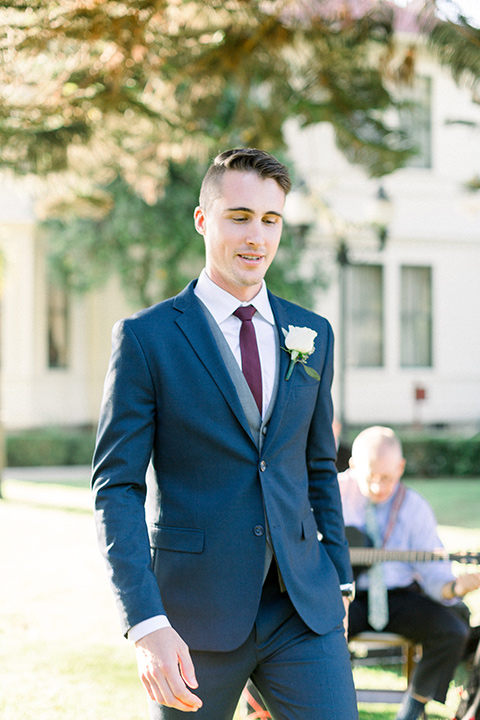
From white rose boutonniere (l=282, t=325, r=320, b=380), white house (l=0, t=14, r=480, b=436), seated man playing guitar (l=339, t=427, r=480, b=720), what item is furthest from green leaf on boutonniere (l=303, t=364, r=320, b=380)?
white house (l=0, t=14, r=480, b=436)

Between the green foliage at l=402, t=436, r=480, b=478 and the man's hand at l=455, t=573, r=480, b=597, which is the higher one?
the man's hand at l=455, t=573, r=480, b=597

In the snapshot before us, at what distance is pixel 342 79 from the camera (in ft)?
17.3

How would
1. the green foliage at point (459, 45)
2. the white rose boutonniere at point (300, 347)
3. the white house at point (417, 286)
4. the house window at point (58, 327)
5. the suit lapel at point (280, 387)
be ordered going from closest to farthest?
1. the suit lapel at point (280, 387)
2. the white rose boutonniere at point (300, 347)
3. the green foliage at point (459, 45)
4. the house window at point (58, 327)
5. the white house at point (417, 286)

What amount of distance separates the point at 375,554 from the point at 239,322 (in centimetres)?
241

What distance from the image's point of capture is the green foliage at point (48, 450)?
60.5 ft

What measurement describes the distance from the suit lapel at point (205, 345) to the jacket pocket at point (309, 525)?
36 cm

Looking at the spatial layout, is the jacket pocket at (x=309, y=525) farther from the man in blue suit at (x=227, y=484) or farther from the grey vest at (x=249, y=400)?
the grey vest at (x=249, y=400)

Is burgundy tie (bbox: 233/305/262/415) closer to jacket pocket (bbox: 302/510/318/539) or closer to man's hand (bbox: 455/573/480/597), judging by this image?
jacket pocket (bbox: 302/510/318/539)

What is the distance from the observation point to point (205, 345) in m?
2.51

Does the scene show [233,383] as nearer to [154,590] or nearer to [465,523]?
[154,590]

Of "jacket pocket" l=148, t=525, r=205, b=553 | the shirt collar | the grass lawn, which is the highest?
the shirt collar

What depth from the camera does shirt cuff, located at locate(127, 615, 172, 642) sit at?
2141mm

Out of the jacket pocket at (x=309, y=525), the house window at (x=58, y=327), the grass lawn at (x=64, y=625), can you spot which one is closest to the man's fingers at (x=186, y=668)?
the jacket pocket at (x=309, y=525)

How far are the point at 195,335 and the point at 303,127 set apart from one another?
3109 mm
